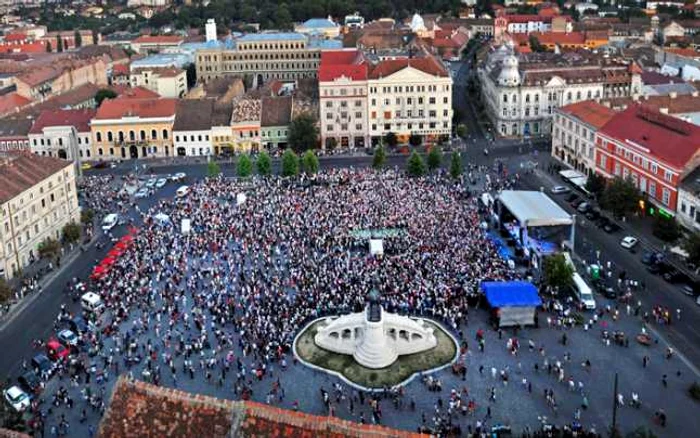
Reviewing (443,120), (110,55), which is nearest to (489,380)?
(443,120)

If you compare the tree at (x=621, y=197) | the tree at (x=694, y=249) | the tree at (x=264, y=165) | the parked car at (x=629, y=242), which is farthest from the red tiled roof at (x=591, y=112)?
the tree at (x=264, y=165)

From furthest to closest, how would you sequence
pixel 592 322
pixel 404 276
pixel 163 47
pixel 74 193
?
pixel 163 47 → pixel 74 193 → pixel 404 276 → pixel 592 322

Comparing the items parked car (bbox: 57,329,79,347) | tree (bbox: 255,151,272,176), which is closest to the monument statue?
parked car (bbox: 57,329,79,347)

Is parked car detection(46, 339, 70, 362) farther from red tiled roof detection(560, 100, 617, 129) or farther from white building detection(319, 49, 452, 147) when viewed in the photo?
white building detection(319, 49, 452, 147)

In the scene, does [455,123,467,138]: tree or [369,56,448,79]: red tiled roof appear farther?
[455,123,467,138]: tree

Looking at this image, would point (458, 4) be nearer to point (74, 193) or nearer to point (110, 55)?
point (110, 55)

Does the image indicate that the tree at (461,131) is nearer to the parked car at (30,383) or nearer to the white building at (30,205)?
the white building at (30,205)
